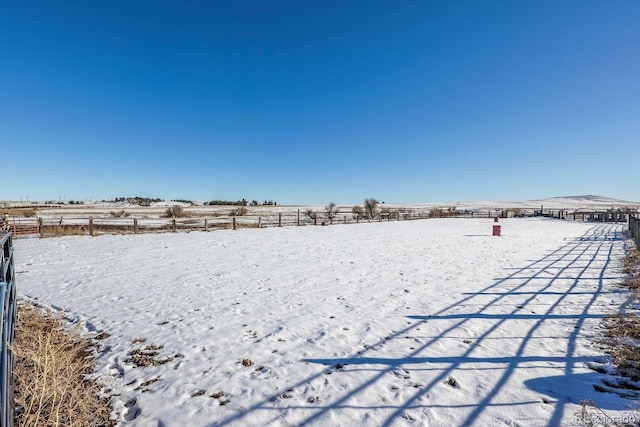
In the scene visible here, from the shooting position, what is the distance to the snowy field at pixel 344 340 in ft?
9.80

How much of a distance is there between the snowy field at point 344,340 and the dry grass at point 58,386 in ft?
0.68

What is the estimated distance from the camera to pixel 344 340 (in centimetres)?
448

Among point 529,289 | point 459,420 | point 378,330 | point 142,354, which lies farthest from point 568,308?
point 142,354

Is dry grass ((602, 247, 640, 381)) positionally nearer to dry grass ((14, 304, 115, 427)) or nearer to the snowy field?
the snowy field

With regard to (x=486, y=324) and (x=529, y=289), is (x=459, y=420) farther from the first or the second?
(x=529, y=289)

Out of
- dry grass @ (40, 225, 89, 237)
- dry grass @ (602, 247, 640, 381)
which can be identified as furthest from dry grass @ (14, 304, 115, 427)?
dry grass @ (40, 225, 89, 237)

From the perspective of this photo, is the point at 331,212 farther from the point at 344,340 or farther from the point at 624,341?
the point at 624,341

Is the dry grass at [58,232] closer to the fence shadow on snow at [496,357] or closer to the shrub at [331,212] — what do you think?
the shrub at [331,212]

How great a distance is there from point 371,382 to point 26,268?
1194 cm

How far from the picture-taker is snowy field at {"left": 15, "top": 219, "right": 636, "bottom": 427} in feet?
9.80

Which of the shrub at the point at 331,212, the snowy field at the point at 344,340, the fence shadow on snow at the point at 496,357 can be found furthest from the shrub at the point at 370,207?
the fence shadow on snow at the point at 496,357

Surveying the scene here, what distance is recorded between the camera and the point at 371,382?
3.40 meters

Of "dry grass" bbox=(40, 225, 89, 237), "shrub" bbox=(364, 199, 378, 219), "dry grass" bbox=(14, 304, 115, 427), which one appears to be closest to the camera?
"dry grass" bbox=(14, 304, 115, 427)

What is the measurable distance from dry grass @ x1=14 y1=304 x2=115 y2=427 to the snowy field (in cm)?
21
